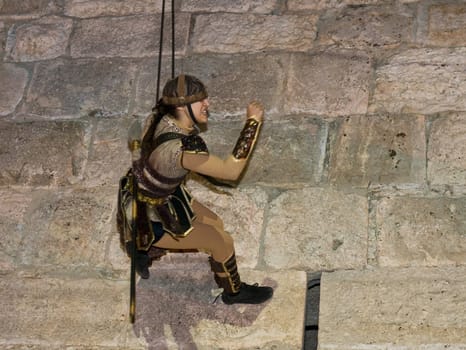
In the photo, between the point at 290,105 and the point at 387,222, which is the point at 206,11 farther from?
the point at 387,222

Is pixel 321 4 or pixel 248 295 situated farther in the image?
pixel 321 4

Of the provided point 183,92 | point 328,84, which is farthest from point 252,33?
point 183,92

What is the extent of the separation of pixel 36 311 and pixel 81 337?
25 cm

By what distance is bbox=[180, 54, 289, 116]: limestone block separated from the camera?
5.20m

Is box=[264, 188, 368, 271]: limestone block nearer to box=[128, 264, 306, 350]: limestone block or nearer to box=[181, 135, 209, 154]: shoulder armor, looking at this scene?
box=[128, 264, 306, 350]: limestone block

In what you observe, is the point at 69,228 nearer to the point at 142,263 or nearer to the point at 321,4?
the point at 142,263

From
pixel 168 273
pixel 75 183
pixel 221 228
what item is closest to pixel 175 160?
pixel 221 228

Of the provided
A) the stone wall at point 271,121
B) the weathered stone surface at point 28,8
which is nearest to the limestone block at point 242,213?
the stone wall at point 271,121

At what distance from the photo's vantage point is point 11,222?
16.6 feet

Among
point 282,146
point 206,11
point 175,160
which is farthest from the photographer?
point 206,11

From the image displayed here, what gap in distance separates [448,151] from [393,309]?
773 mm

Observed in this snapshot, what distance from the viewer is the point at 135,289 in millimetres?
4648

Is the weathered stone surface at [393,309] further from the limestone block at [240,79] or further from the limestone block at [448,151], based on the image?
the limestone block at [240,79]

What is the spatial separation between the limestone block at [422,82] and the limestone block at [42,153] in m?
1.30
